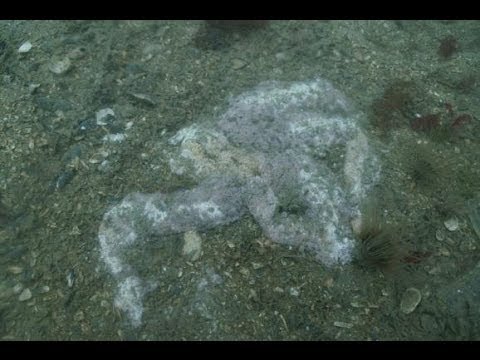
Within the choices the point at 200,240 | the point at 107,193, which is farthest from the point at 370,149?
the point at 107,193

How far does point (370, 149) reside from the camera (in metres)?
4.25

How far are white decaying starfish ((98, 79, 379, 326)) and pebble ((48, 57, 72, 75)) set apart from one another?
4.91 ft

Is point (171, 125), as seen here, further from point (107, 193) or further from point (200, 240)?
point (200, 240)

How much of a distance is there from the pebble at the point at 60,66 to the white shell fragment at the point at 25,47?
358mm

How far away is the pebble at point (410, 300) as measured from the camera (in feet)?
11.7

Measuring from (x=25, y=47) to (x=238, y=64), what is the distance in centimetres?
232

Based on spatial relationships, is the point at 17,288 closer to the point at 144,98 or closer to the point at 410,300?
the point at 144,98

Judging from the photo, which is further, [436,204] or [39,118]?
[39,118]

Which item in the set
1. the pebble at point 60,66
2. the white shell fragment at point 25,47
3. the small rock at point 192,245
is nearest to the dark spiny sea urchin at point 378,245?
the small rock at point 192,245

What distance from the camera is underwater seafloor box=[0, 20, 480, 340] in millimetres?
3535

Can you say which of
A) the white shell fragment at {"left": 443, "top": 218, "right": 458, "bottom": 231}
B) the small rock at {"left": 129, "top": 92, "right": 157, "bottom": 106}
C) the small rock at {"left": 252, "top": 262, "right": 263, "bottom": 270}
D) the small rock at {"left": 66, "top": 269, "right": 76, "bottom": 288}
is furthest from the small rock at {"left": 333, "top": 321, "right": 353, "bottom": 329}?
the small rock at {"left": 129, "top": 92, "right": 157, "bottom": 106}

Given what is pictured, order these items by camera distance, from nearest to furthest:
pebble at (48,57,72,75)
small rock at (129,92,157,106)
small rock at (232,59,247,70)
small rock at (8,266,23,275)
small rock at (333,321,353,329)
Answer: small rock at (333,321,353,329)
small rock at (8,266,23,275)
small rock at (129,92,157,106)
pebble at (48,57,72,75)
small rock at (232,59,247,70)

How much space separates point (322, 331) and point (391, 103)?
8.02 feet

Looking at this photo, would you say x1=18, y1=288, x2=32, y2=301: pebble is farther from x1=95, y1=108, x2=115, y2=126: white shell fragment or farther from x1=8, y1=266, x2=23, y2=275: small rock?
x1=95, y1=108, x2=115, y2=126: white shell fragment
